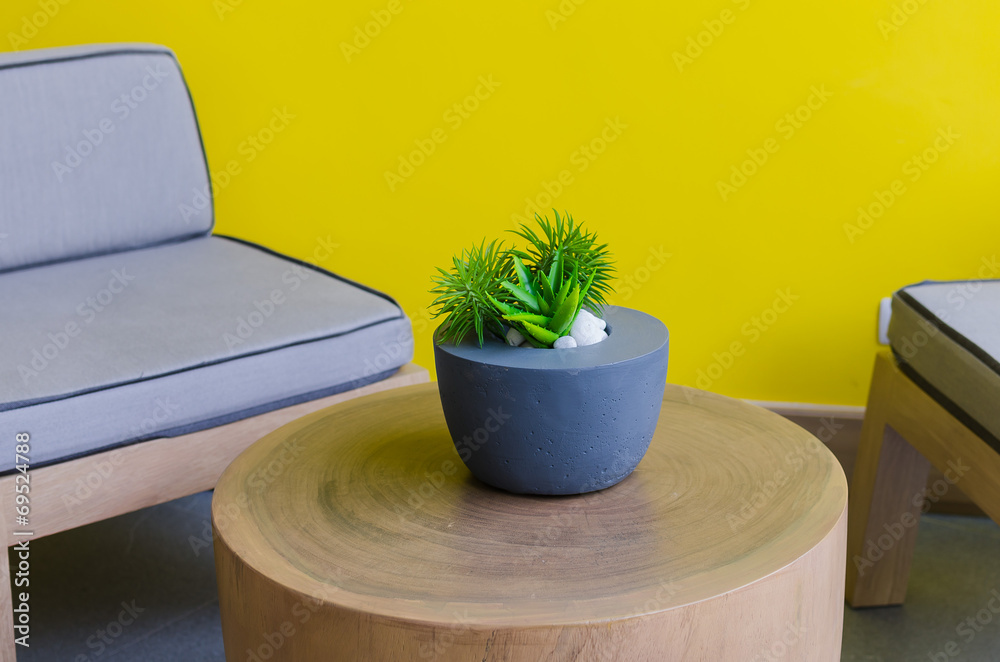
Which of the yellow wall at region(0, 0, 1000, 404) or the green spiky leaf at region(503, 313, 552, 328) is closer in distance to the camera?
the green spiky leaf at region(503, 313, 552, 328)

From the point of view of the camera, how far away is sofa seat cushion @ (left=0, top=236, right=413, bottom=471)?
115 centimetres

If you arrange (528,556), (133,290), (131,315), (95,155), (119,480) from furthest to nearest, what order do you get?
(95,155), (133,290), (131,315), (119,480), (528,556)

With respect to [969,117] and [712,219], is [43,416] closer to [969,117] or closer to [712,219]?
[712,219]

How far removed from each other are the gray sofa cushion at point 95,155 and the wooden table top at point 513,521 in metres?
0.80

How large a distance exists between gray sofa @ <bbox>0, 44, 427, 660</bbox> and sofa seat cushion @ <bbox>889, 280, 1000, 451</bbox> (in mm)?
764

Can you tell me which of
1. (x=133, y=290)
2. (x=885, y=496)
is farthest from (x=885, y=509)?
(x=133, y=290)

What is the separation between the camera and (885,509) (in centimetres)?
147

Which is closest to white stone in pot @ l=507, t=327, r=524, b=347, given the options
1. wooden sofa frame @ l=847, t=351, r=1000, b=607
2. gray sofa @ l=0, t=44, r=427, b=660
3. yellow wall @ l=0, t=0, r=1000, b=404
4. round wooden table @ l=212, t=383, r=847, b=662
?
round wooden table @ l=212, t=383, r=847, b=662

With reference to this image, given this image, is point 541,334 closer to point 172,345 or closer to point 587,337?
point 587,337

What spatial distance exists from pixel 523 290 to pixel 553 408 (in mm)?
128

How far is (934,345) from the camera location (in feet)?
4.18

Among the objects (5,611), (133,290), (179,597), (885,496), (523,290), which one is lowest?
(179,597)

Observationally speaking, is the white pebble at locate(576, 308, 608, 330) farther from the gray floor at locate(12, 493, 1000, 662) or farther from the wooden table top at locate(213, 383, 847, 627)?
the gray floor at locate(12, 493, 1000, 662)

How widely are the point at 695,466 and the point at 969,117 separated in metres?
1.11
